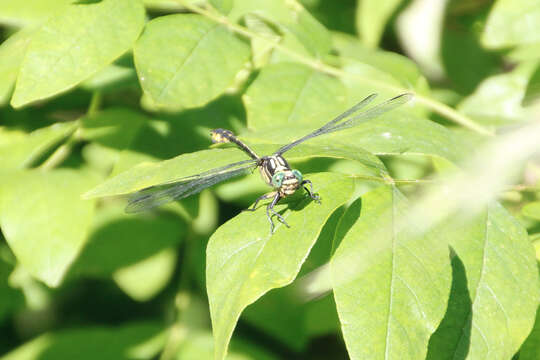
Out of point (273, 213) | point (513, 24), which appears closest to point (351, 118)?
point (273, 213)

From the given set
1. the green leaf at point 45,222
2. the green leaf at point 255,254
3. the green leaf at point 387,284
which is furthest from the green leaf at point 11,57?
the green leaf at point 387,284

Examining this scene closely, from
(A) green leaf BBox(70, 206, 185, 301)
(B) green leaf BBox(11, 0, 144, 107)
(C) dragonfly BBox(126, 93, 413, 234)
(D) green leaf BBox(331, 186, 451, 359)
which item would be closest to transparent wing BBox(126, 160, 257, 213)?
(C) dragonfly BBox(126, 93, 413, 234)

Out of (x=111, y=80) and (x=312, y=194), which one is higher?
(x=312, y=194)

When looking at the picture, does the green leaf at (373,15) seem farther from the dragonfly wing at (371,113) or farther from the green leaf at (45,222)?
the green leaf at (45,222)

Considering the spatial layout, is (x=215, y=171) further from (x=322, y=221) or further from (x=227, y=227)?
(x=322, y=221)

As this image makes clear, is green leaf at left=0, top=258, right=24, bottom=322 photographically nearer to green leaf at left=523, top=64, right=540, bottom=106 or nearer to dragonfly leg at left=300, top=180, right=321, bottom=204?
dragonfly leg at left=300, top=180, right=321, bottom=204

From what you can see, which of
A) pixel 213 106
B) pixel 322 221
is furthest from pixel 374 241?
pixel 213 106

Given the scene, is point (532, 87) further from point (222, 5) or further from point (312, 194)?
point (312, 194)
